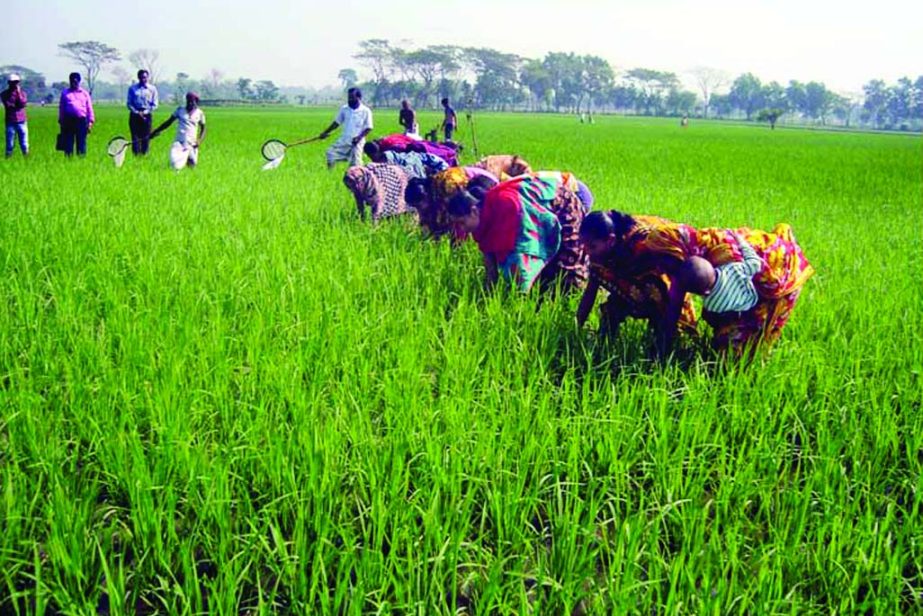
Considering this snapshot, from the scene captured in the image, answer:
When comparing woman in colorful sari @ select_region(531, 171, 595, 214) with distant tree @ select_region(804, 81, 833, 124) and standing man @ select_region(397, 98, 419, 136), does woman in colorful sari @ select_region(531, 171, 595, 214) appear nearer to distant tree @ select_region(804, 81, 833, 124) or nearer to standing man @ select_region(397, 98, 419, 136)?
standing man @ select_region(397, 98, 419, 136)

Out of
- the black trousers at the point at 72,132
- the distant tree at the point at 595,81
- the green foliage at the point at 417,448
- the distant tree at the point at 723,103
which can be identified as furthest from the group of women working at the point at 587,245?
the distant tree at the point at 723,103

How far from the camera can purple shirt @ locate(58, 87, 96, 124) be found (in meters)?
9.44

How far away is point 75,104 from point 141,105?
0.83 meters

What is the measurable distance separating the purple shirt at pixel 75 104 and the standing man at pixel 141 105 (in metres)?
0.56

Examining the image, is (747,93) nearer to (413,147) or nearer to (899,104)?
(899,104)

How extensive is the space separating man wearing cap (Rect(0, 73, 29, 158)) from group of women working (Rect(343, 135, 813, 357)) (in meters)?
6.37

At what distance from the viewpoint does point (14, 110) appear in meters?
9.43

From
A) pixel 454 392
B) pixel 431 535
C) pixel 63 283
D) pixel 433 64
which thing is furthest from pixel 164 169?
pixel 433 64

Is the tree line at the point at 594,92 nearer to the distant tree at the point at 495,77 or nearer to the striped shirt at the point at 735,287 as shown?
the distant tree at the point at 495,77

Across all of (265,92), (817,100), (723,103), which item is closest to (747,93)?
(723,103)

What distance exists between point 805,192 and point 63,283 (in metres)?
9.56

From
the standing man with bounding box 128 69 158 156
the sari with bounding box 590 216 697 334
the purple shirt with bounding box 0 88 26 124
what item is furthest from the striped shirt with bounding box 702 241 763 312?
the purple shirt with bounding box 0 88 26 124

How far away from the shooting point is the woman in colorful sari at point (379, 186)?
5.64 m

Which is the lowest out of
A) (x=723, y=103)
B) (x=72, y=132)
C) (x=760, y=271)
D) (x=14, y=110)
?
(x=760, y=271)
